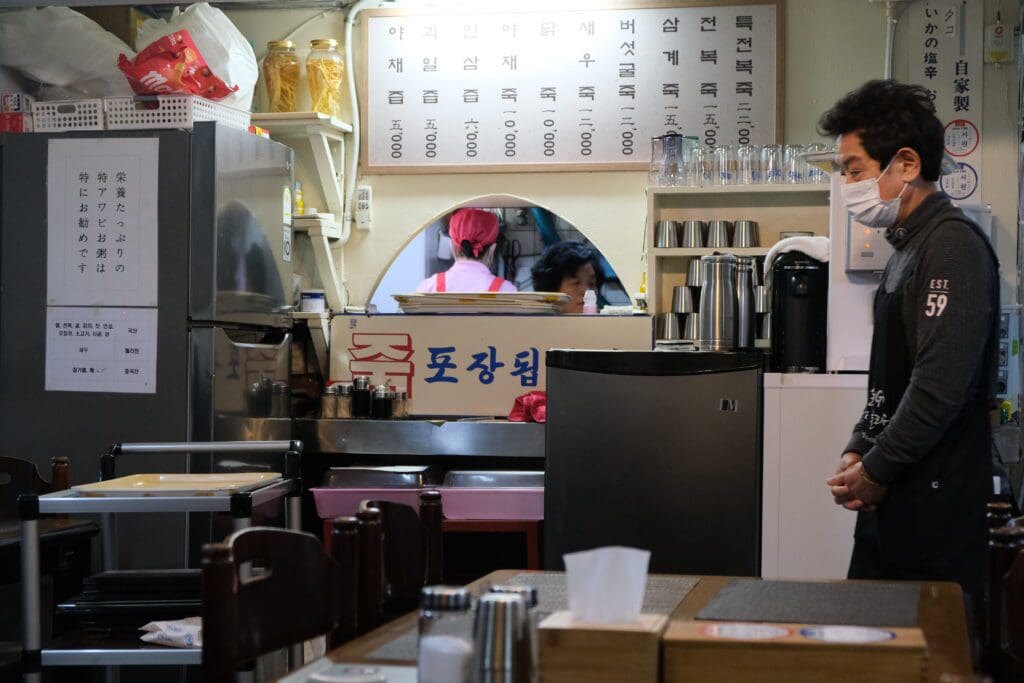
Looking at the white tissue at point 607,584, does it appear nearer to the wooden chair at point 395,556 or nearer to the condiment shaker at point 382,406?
Answer: the wooden chair at point 395,556

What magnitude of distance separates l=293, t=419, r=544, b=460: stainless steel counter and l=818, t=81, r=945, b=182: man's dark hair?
1.85 metres

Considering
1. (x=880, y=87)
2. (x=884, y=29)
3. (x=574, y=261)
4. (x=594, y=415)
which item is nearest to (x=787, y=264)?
(x=594, y=415)

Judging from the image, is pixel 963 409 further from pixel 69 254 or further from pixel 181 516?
pixel 69 254

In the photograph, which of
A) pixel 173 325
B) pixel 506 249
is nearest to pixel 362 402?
pixel 173 325

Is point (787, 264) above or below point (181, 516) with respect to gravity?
above

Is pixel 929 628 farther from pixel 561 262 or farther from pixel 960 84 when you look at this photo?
pixel 561 262

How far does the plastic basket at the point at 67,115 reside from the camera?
13.6 feet

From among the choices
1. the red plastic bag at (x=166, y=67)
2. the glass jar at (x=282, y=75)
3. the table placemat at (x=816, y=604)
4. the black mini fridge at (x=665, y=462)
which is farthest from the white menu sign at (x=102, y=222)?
the table placemat at (x=816, y=604)

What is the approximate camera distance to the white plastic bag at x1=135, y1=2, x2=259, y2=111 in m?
4.29

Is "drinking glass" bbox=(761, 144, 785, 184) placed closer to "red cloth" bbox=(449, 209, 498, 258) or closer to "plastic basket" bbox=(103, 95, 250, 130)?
"red cloth" bbox=(449, 209, 498, 258)

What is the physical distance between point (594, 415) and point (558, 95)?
1.60 metres

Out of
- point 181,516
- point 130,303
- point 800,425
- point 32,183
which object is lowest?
point 181,516

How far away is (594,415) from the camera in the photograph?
349 centimetres

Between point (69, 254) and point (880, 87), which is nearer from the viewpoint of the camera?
point (880, 87)
